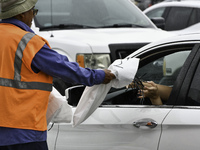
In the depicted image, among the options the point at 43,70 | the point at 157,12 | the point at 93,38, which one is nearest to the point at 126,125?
the point at 43,70

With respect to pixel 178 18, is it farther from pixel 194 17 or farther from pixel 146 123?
pixel 146 123

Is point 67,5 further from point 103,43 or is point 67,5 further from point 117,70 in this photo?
point 117,70

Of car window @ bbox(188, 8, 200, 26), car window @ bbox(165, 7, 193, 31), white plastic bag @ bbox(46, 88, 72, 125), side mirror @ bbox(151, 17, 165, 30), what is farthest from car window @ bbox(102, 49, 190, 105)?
car window @ bbox(165, 7, 193, 31)

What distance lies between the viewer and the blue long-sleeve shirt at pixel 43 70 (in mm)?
2963

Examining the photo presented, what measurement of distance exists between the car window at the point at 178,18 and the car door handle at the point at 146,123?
8417 millimetres

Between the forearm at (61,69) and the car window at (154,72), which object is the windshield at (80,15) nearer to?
the car window at (154,72)

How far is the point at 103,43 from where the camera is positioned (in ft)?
21.6

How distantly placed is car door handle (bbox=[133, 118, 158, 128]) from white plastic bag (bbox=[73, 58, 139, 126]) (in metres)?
0.31

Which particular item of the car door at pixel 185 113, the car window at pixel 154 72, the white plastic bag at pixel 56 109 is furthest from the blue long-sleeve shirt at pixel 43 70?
the car window at pixel 154 72

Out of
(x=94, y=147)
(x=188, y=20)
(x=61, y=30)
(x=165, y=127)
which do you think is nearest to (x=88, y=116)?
(x=94, y=147)

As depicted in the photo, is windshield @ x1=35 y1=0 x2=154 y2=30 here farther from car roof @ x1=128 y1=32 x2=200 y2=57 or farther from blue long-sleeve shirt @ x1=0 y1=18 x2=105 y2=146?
blue long-sleeve shirt @ x1=0 y1=18 x2=105 y2=146

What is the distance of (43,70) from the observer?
2.98 m

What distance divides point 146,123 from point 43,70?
0.89 meters

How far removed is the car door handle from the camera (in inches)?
134
